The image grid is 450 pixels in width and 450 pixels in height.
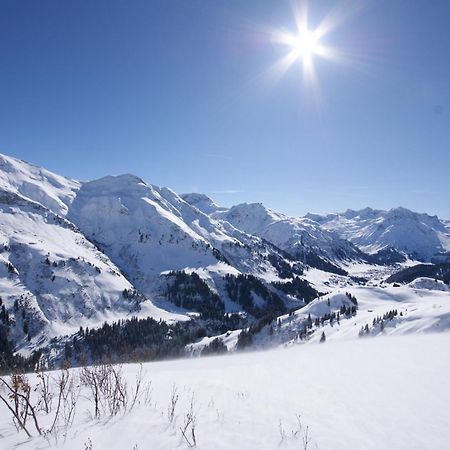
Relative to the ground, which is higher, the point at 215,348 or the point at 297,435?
the point at 297,435

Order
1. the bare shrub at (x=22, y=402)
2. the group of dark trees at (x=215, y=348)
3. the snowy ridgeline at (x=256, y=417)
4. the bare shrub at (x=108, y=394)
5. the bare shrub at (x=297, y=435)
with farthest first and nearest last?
the group of dark trees at (x=215, y=348) → the bare shrub at (x=108, y=394) → the bare shrub at (x=22, y=402) → the snowy ridgeline at (x=256, y=417) → the bare shrub at (x=297, y=435)

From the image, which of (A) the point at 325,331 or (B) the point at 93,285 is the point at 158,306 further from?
(A) the point at 325,331

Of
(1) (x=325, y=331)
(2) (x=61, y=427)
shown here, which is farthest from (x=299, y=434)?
(1) (x=325, y=331)

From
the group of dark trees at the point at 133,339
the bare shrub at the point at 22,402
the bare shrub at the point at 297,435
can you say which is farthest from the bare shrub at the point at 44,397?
the group of dark trees at the point at 133,339

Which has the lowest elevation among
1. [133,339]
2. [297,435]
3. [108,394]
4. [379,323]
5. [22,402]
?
[133,339]

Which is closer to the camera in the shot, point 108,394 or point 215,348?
point 108,394

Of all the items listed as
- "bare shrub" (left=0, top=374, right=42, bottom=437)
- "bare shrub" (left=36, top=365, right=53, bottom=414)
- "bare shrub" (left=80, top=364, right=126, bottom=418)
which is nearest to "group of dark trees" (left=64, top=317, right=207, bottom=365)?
"bare shrub" (left=36, top=365, right=53, bottom=414)

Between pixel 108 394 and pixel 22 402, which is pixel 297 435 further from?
pixel 22 402

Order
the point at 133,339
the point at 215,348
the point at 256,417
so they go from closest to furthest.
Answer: the point at 256,417, the point at 215,348, the point at 133,339

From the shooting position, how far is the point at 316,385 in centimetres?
2395

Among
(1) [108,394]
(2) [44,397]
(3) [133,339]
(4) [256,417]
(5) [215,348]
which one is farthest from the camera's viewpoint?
(3) [133,339]

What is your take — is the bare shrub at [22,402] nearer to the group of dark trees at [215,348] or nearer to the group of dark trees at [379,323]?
the group of dark trees at [379,323]

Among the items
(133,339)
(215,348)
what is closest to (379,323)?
(215,348)

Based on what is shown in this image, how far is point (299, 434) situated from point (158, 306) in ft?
633
